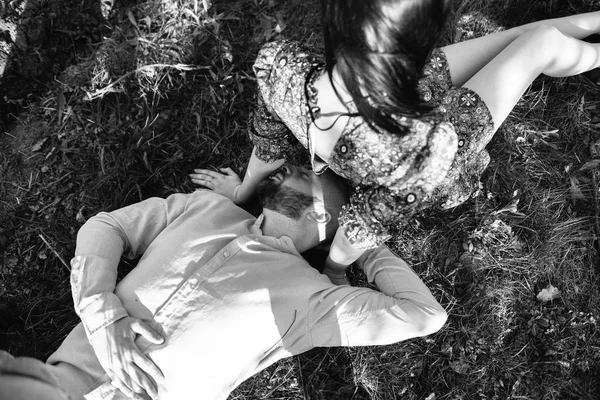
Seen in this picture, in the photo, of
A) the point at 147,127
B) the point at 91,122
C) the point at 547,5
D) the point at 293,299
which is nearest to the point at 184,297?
the point at 293,299

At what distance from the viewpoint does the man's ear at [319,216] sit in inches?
120

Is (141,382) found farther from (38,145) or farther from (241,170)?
(38,145)

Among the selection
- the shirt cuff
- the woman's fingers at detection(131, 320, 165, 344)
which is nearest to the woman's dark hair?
the woman's fingers at detection(131, 320, 165, 344)

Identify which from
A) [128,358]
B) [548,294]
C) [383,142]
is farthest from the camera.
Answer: [548,294]

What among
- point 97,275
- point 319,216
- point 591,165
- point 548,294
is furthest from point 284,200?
point 591,165

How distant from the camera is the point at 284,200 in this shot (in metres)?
3.13

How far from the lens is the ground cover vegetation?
3596 millimetres

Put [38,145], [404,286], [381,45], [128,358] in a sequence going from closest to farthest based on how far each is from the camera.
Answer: [381,45] → [128,358] → [404,286] → [38,145]

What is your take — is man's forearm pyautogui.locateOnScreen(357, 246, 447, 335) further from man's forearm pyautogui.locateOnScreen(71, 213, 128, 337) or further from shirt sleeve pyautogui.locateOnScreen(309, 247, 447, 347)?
man's forearm pyautogui.locateOnScreen(71, 213, 128, 337)

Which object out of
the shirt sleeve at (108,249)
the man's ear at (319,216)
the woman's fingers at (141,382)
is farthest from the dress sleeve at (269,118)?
the woman's fingers at (141,382)

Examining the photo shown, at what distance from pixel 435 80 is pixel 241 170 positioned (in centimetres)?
180

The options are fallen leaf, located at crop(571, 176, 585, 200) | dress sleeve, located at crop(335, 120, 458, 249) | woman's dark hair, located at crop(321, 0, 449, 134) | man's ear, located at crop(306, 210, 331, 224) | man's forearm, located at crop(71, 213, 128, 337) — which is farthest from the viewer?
fallen leaf, located at crop(571, 176, 585, 200)

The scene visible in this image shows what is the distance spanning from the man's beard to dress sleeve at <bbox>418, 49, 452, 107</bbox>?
3.19 feet

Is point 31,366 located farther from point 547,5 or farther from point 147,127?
point 547,5
